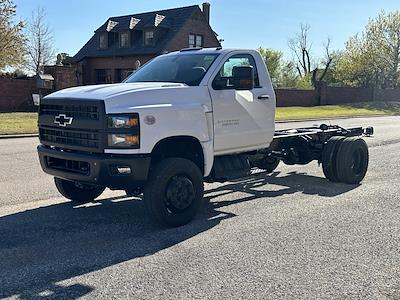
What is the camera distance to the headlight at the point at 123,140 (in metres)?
5.41

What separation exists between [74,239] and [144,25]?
3930 cm

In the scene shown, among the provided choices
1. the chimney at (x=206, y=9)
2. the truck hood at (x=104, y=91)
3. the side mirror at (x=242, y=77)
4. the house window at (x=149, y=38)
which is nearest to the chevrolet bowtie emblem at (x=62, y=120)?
the truck hood at (x=104, y=91)

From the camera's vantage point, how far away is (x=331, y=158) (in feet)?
29.0

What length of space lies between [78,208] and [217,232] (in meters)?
2.24

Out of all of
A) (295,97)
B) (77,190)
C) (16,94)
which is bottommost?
(77,190)

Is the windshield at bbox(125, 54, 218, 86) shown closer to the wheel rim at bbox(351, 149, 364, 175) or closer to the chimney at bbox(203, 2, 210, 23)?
the wheel rim at bbox(351, 149, 364, 175)

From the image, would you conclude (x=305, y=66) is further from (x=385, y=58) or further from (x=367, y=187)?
(x=367, y=187)

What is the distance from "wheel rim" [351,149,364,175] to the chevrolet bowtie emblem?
220 inches

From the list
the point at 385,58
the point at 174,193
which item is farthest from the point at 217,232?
the point at 385,58

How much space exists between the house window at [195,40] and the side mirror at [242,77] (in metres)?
36.3

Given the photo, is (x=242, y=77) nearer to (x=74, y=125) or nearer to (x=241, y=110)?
(x=241, y=110)

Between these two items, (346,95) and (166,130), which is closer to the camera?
(166,130)

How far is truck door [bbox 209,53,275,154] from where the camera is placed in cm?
651

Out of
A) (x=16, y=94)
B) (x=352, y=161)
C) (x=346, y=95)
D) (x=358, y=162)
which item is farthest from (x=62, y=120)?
(x=346, y=95)
